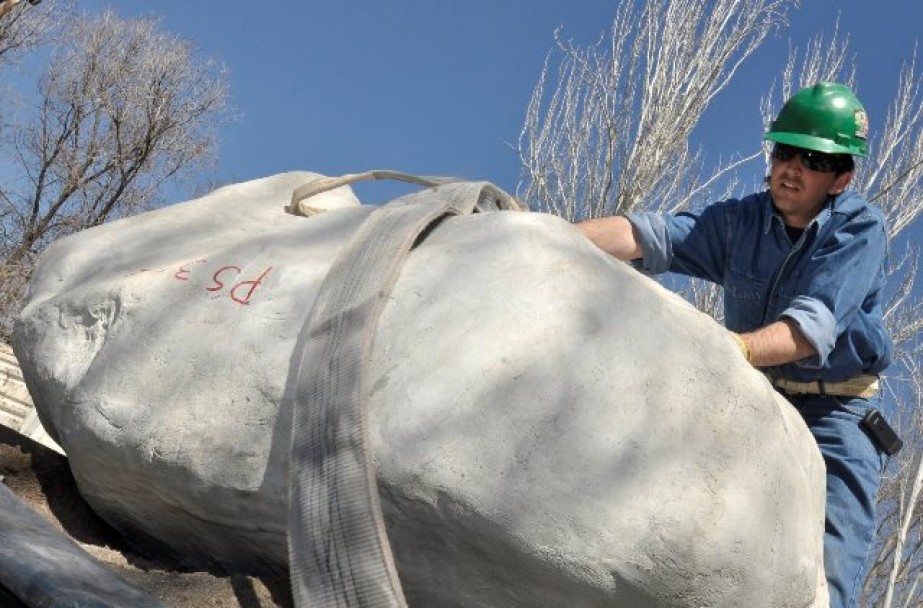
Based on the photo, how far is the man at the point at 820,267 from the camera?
225cm

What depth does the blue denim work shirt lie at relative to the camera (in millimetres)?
2217

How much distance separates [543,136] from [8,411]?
687cm

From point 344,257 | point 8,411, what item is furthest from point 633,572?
point 8,411

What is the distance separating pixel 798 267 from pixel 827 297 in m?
0.20

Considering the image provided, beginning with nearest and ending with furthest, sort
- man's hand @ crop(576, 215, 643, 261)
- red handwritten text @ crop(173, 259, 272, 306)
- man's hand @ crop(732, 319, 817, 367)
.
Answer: red handwritten text @ crop(173, 259, 272, 306) < man's hand @ crop(732, 319, 817, 367) < man's hand @ crop(576, 215, 643, 261)

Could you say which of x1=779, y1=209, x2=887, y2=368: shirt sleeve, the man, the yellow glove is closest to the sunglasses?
the man

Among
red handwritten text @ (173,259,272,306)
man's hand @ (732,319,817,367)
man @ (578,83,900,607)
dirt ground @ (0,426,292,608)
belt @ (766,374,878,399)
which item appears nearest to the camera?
dirt ground @ (0,426,292,608)

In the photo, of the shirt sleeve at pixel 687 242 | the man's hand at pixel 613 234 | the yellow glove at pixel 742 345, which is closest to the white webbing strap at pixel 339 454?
the yellow glove at pixel 742 345

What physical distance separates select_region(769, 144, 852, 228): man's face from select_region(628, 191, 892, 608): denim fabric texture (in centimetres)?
4

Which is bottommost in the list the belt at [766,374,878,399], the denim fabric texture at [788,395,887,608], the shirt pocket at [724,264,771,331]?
the denim fabric texture at [788,395,887,608]

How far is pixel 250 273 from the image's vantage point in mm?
1873

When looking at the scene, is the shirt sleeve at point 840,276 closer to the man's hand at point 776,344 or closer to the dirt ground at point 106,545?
the man's hand at point 776,344

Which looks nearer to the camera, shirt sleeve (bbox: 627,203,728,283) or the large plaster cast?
the large plaster cast

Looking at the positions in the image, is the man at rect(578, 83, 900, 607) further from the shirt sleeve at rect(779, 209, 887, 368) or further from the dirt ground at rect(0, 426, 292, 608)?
the dirt ground at rect(0, 426, 292, 608)
